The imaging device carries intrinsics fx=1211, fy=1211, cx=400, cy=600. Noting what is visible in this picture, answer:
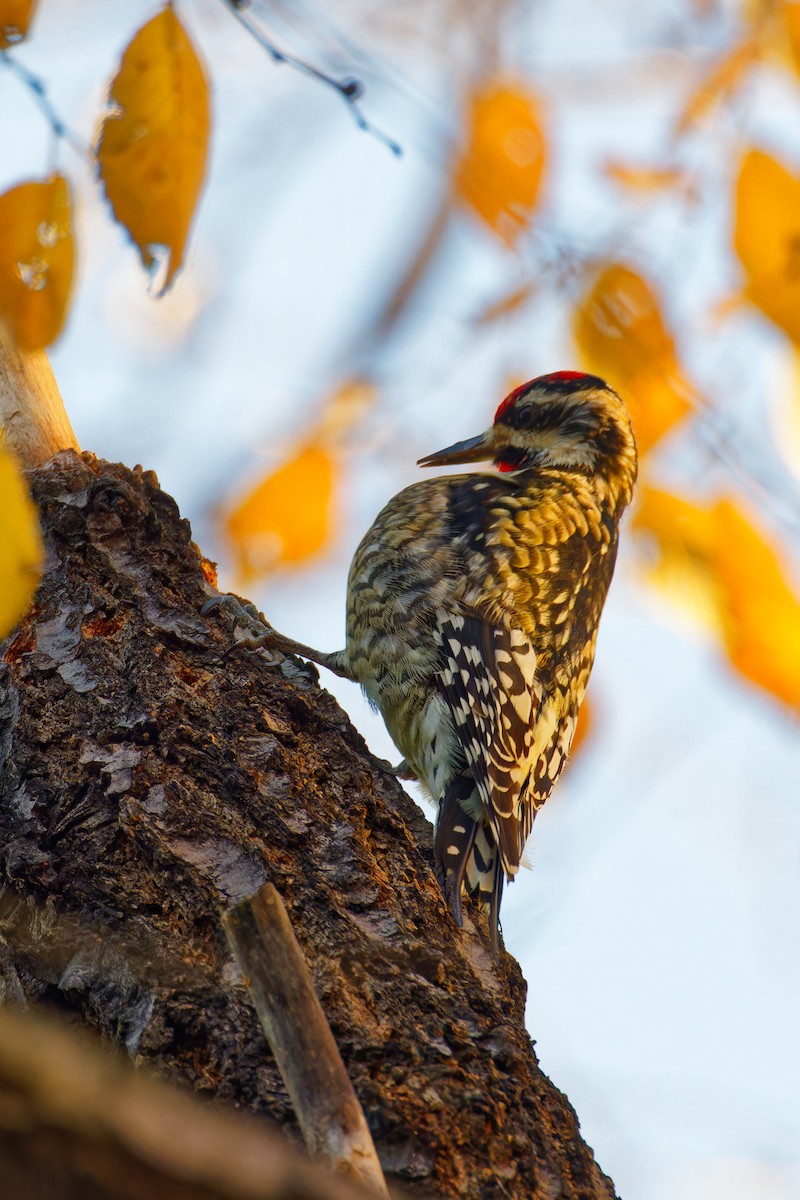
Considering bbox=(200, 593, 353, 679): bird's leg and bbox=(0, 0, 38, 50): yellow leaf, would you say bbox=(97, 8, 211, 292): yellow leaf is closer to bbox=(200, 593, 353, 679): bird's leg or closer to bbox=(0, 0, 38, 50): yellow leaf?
bbox=(0, 0, 38, 50): yellow leaf

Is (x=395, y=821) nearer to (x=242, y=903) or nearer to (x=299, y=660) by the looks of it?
(x=299, y=660)

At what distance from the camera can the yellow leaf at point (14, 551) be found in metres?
1.42

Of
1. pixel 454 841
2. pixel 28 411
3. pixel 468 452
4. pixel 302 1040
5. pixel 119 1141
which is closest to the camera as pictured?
pixel 119 1141

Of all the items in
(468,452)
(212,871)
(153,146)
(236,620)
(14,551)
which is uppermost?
(468,452)

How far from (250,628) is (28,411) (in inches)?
26.5

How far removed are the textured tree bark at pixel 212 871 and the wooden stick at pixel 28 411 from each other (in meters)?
0.13

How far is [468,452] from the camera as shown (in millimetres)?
4277

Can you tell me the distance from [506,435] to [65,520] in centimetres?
221

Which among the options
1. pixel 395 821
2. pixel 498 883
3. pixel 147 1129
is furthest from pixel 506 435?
pixel 147 1129

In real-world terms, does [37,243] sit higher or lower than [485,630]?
lower

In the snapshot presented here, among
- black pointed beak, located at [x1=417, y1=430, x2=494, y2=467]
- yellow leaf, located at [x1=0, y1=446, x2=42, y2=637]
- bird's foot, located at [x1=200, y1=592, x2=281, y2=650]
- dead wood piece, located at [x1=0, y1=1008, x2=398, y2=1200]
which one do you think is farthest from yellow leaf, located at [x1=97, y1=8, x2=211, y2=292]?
black pointed beak, located at [x1=417, y1=430, x2=494, y2=467]

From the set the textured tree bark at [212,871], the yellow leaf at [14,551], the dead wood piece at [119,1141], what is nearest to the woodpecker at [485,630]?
the textured tree bark at [212,871]

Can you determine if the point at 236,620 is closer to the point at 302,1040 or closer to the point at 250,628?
the point at 250,628

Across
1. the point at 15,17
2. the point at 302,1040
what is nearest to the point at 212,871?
the point at 302,1040
